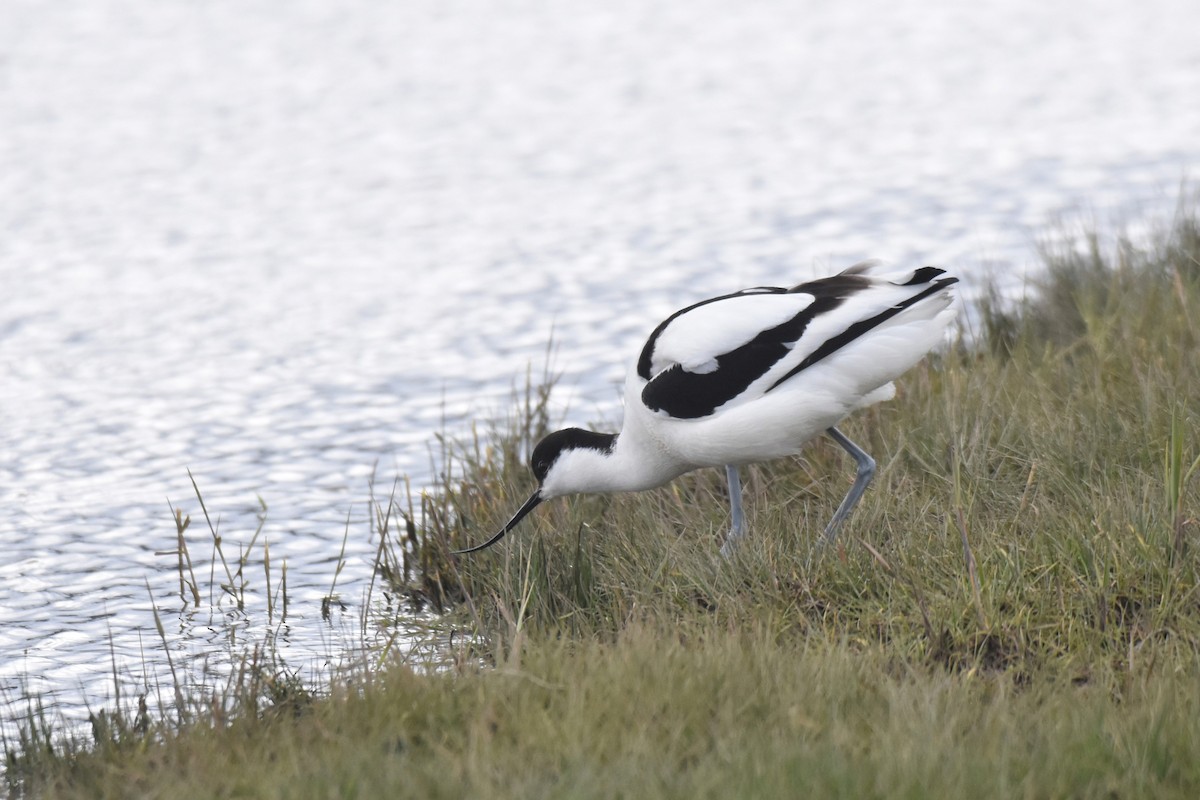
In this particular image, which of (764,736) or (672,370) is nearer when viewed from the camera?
(764,736)

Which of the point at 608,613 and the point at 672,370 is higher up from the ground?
the point at 672,370

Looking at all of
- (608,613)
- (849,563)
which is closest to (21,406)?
(608,613)

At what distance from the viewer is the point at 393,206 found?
1221 cm

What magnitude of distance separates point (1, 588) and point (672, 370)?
2838mm

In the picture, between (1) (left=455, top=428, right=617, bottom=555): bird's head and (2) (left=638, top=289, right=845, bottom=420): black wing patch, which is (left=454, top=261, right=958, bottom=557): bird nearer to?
(2) (left=638, top=289, right=845, bottom=420): black wing patch

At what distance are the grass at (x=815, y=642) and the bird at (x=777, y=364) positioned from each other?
30 cm

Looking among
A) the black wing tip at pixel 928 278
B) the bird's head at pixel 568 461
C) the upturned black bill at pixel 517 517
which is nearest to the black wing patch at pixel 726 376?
the black wing tip at pixel 928 278

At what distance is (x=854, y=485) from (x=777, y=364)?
50 centimetres

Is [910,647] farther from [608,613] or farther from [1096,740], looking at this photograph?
[608,613]

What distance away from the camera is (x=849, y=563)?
480 centimetres

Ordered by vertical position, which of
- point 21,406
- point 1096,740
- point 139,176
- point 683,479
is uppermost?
point 139,176

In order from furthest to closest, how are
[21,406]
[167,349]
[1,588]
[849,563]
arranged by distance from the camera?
[167,349] < [21,406] < [1,588] < [849,563]

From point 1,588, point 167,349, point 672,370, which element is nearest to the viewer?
point 672,370

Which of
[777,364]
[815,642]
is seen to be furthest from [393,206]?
[815,642]
